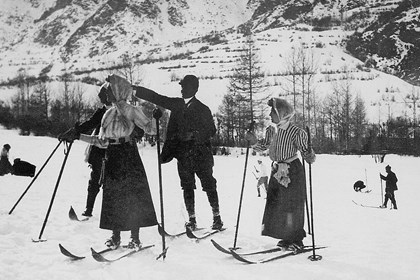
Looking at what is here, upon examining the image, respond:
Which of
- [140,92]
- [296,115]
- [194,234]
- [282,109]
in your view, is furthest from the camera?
[296,115]

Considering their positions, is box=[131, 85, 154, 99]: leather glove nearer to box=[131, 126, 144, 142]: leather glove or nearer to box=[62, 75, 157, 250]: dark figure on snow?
box=[62, 75, 157, 250]: dark figure on snow

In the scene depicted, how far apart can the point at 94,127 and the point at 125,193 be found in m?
1.29

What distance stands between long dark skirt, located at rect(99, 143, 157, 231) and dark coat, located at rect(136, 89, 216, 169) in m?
0.81

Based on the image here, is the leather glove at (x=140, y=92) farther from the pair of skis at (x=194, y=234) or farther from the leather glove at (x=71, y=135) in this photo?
the pair of skis at (x=194, y=234)

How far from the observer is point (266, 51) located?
53125 mm

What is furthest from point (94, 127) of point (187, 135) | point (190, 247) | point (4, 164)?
point (4, 164)

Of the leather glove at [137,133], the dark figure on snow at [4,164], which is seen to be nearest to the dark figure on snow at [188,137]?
the leather glove at [137,133]

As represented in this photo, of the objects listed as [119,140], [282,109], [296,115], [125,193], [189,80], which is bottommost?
[125,193]

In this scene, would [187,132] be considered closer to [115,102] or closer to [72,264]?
[115,102]

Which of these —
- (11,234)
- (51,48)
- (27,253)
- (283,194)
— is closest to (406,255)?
(283,194)

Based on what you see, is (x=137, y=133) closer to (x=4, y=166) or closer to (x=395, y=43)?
(x=4, y=166)

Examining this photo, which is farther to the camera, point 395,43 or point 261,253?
point 395,43

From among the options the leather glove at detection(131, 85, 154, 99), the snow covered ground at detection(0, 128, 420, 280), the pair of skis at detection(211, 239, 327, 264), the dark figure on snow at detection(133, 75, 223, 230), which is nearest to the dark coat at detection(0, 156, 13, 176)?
the snow covered ground at detection(0, 128, 420, 280)

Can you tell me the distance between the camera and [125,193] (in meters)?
3.90
